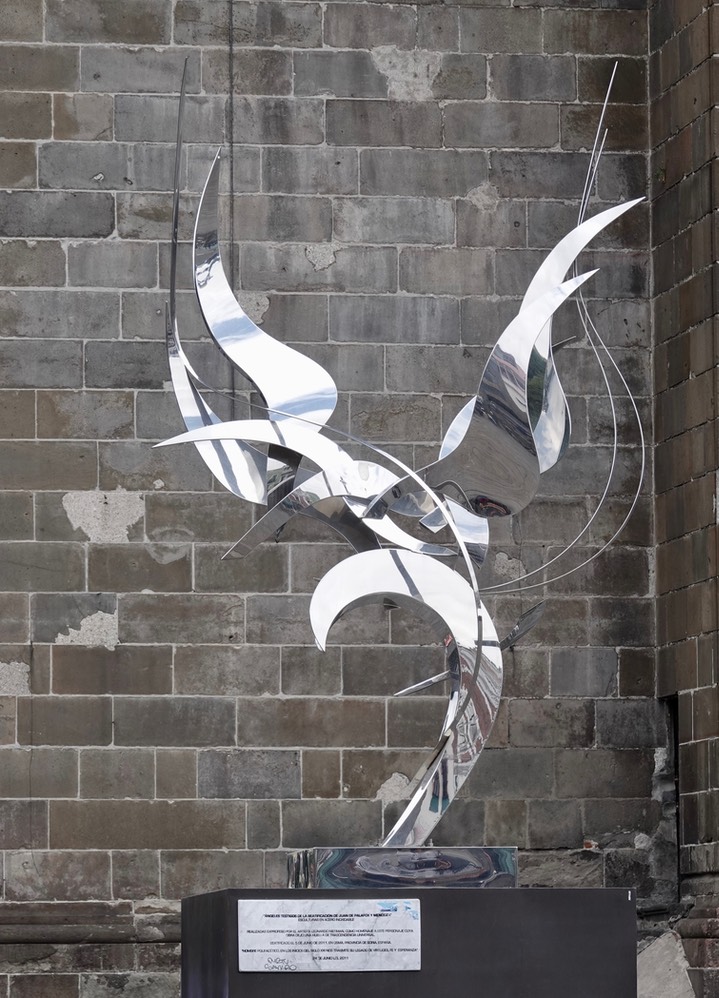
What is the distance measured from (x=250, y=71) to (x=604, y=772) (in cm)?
332

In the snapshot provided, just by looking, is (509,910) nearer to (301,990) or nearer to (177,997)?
(301,990)

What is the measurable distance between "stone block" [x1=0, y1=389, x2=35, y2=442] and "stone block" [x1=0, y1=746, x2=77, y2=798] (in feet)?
4.19

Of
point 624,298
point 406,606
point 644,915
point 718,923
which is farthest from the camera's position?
point 624,298

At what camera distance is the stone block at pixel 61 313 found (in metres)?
6.57

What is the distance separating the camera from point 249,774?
251 inches

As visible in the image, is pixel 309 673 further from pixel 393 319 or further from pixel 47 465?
pixel 393 319

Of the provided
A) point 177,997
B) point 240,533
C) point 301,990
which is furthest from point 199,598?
point 301,990

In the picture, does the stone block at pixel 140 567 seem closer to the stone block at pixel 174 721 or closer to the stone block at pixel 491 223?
the stone block at pixel 174 721

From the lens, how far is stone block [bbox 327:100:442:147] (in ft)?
22.3

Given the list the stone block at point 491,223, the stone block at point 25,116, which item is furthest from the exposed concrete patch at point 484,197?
the stone block at point 25,116

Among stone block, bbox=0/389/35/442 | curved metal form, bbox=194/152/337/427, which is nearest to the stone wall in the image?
stone block, bbox=0/389/35/442

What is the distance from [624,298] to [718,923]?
263 centimetres

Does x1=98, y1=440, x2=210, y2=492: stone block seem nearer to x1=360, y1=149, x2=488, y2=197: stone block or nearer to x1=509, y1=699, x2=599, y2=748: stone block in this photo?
x1=360, y1=149, x2=488, y2=197: stone block

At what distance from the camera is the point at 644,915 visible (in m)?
6.43
